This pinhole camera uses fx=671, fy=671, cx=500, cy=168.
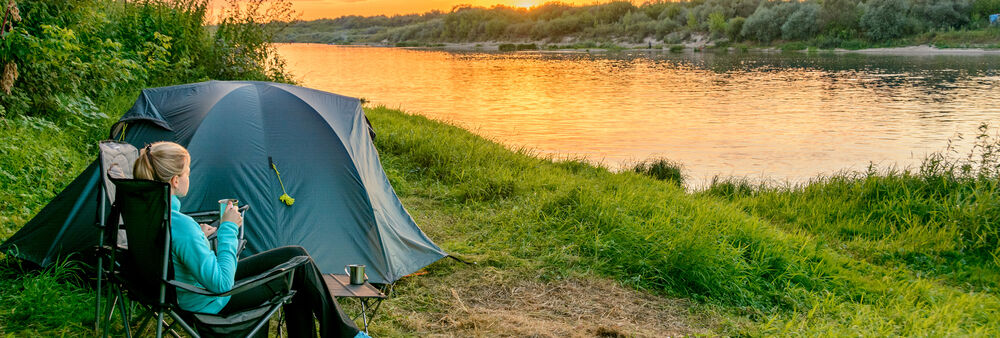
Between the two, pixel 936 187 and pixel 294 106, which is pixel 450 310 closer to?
pixel 294 106

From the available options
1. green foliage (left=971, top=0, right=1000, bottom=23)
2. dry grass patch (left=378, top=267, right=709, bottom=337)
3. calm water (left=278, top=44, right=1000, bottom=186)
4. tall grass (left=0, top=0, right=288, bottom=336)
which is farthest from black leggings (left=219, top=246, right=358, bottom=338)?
green foliage (left=971, top=0, right=1000, bottom=23)

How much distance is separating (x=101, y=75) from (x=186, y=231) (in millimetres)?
7822

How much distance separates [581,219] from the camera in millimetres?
6469

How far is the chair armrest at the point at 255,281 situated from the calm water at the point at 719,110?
8.72 metres

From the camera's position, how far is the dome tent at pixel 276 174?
4.95 meters

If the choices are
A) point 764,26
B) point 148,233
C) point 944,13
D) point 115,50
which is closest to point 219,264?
point 148,233

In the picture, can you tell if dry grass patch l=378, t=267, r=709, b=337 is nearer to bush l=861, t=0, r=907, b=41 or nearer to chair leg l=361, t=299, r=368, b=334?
chair leg l=361, t=299, r=368, b=334

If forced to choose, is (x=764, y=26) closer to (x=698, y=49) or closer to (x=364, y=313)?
(x=698, y=49)

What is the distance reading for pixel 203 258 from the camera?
118 inches

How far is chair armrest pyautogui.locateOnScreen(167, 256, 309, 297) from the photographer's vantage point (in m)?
2.96

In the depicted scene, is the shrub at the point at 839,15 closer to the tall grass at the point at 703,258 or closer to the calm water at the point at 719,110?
the calm water at the point at 719,110

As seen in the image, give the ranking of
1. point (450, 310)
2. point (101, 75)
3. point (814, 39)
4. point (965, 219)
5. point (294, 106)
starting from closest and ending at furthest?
point (450, 310)
point (294, 106)
point (965, 219)
point (101, 75)
point (814, 39)

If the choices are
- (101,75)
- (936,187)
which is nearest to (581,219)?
(936,187)

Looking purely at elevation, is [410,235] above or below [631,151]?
above
